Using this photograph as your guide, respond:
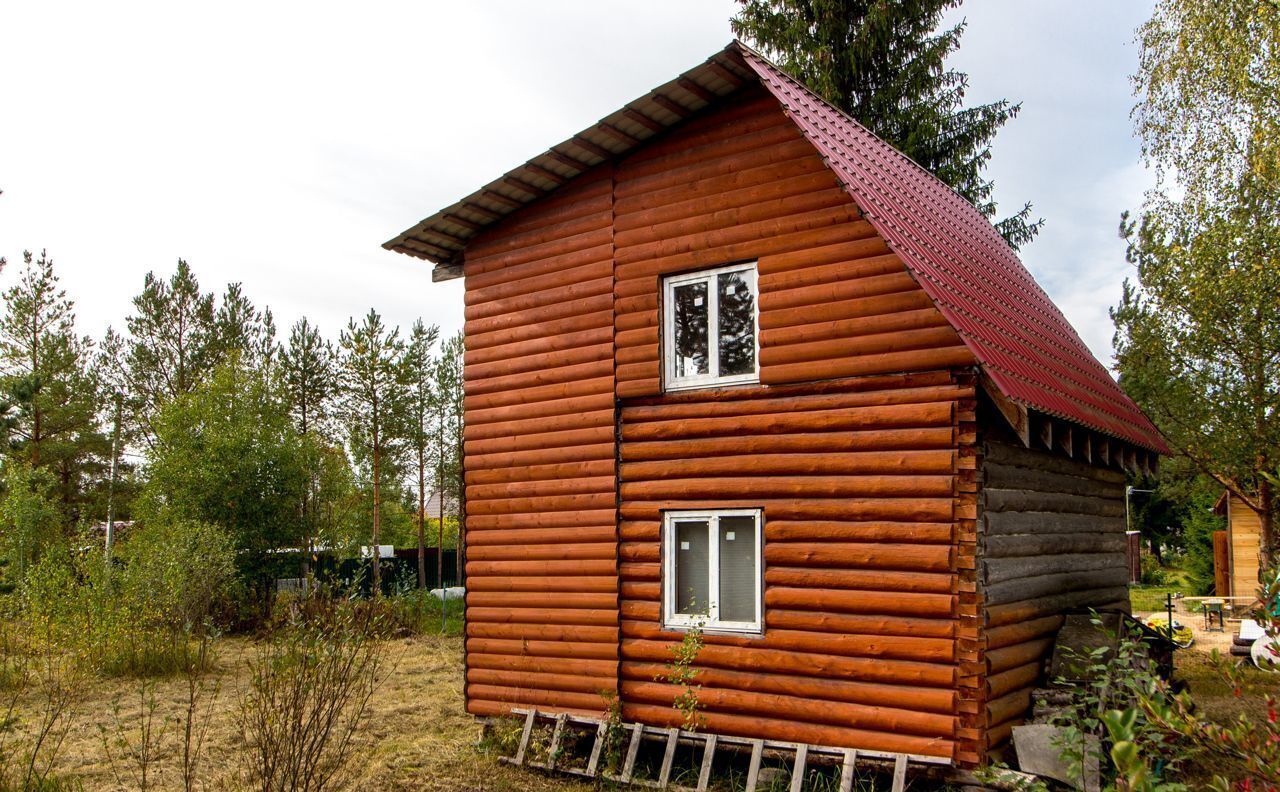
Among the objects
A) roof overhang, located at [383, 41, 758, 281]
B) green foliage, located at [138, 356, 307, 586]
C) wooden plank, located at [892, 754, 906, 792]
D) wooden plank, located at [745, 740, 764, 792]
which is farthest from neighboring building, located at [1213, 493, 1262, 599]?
green foliage, located at [138, 356, 307, 586]

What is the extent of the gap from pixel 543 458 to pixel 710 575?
246 centimetres

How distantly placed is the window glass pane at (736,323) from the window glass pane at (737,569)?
1.52 meters

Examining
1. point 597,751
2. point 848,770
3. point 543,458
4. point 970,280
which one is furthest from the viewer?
point 543,458

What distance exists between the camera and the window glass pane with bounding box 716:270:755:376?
932 cm

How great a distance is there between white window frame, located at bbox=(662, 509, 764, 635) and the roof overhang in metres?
3.95

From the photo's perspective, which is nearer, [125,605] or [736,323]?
[736,323]

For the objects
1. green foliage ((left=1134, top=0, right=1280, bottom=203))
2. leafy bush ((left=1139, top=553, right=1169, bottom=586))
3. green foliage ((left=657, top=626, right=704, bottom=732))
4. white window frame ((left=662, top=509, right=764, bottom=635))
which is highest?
green foliage ((left=1134, top=0, right=1280, bottom=203))

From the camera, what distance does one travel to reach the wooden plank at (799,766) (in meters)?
8.05

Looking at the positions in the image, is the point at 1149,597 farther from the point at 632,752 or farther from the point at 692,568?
the point at 632,752

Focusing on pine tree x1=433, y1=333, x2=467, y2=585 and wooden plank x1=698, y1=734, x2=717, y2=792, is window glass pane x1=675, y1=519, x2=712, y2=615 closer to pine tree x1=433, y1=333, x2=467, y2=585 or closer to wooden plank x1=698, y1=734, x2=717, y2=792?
wooden plank x1=698, y1=734, x2=717, y2=792

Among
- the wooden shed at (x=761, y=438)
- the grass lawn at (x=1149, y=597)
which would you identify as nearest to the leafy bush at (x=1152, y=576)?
the grass lawn at (x=1149, y=597)

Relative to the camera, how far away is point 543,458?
1054 cm

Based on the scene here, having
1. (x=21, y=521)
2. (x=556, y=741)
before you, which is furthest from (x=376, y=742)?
(x=21, y=521)

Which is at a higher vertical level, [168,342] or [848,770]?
[168,342]
